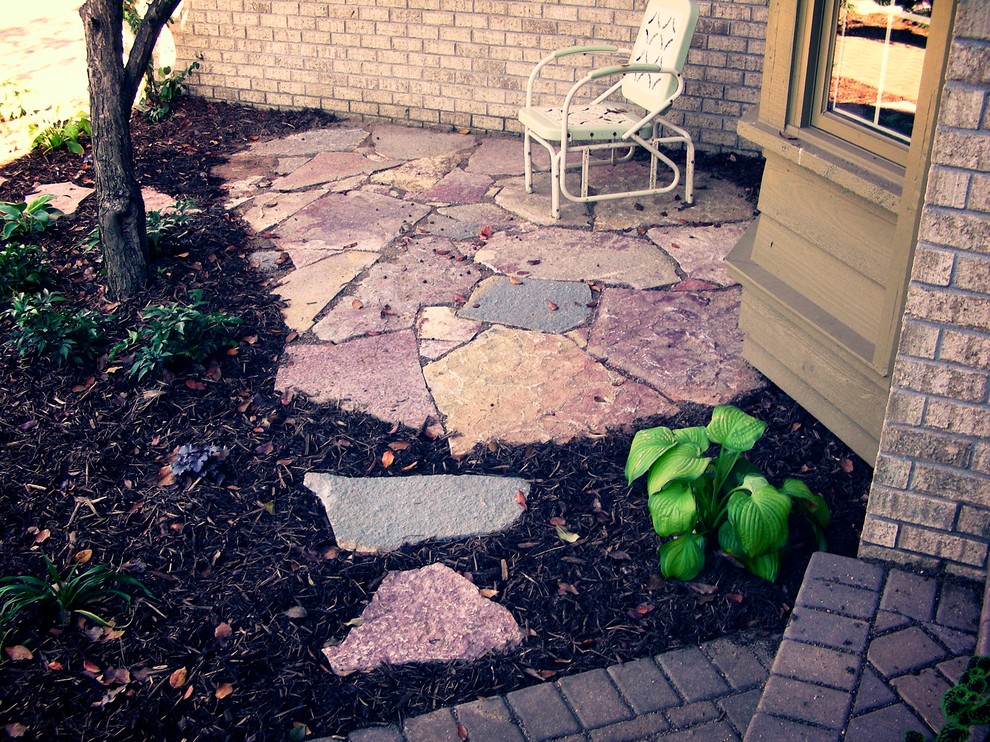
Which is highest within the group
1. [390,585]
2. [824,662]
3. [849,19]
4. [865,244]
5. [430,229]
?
[849,19]

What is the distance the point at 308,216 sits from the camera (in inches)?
196

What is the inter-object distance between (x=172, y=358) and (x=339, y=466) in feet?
2.96

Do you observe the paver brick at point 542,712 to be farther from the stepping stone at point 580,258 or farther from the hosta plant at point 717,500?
the stepping stone at point 580,258

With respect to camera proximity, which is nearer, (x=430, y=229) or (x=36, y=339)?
(x=36, y=339)

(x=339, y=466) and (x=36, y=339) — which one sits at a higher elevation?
(x=36, y=339)

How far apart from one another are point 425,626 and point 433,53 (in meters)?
4.52

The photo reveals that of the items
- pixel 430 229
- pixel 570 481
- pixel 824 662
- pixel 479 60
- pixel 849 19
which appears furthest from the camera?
pixel 479 60

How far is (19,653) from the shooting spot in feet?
8.11

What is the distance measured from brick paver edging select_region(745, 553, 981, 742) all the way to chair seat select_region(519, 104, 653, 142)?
290cm

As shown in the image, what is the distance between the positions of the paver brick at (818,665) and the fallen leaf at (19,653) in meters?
1.96

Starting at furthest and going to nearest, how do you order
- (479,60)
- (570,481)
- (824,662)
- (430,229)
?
(479,60)
(430,229)
(570,481)
(824,662)

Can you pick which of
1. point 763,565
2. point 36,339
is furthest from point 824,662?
point 36,339

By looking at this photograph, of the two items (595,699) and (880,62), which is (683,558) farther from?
(880,62)

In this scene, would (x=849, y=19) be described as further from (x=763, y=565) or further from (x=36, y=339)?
Result: (x=36, y=339)
